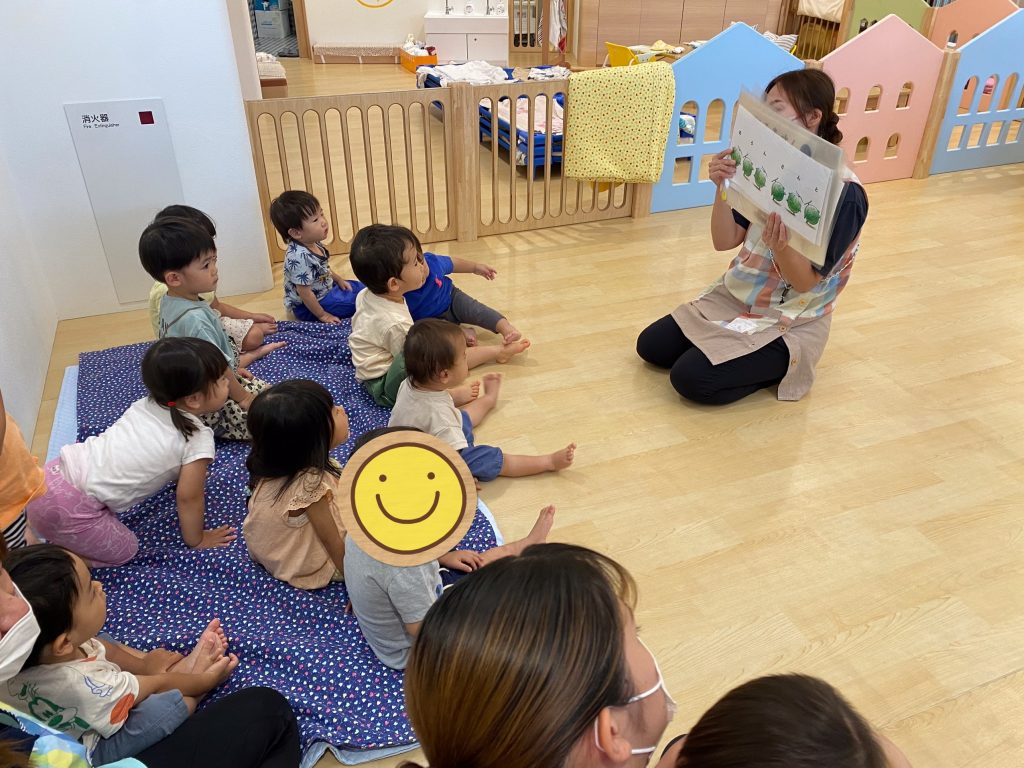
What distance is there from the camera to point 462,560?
1.78 meters

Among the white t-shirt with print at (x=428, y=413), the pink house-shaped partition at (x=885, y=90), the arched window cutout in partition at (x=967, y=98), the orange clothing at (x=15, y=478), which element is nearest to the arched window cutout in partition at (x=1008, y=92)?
the arched window cutout in partition at (x=967, y=98)

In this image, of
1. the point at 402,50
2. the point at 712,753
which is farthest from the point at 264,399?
the point at 402,50

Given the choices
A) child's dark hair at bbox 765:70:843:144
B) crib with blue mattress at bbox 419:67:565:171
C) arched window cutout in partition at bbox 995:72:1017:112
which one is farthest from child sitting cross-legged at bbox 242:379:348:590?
arched window cutout in partition at bbox 995:72:1017:112

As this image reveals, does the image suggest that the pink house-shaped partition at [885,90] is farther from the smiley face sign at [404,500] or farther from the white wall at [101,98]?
the smiley face sign at [404,500]

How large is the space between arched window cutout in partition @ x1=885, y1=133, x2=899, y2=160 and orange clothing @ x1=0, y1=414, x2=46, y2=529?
440 centimetres

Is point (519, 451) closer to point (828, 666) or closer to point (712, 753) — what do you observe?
point (828, 666)

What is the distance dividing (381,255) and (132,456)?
0.93 meters

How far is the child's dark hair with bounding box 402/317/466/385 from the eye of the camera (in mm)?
1844

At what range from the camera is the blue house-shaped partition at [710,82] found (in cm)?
365

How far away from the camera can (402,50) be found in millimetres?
7477

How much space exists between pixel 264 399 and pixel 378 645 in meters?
0.57

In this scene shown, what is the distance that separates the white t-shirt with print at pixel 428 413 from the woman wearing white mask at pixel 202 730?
756 mm

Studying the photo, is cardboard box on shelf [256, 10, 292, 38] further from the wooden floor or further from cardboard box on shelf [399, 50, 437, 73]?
the wooden floor

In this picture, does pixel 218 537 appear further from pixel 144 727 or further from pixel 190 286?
pixel 190 286
